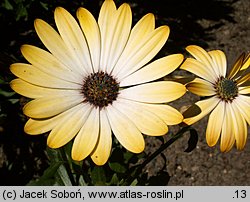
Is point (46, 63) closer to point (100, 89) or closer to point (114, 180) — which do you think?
point (100, 89)

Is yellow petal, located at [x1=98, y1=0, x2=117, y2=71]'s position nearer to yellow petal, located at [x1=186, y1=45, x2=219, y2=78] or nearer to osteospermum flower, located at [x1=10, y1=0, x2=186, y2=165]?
osteospermum flower, located at [x1=10, y1=0, x2=186, y2=165]

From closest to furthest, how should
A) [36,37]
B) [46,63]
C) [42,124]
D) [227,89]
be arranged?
[42,124]
[46,63]
[227,89]
[36,37]

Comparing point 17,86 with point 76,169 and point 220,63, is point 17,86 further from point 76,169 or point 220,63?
point 220,63

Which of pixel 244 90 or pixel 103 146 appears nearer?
pixel 103 146

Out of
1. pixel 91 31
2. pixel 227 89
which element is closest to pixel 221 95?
pixel 227 89

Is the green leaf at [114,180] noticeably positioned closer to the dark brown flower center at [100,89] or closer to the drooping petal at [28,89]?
the dark brown flower center at [100,89]
